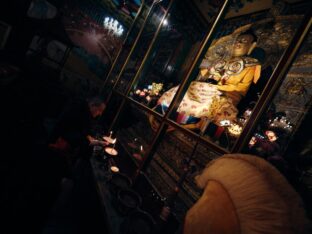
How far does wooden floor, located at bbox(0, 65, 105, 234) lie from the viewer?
3592mm

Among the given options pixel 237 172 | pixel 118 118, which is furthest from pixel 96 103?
pixel 237 172

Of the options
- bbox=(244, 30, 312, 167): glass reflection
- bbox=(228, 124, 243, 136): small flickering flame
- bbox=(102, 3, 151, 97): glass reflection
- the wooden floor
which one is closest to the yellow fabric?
bbox=(244, 30, 312, 167): glass reflection

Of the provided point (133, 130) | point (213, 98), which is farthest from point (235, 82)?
point (133, 130)

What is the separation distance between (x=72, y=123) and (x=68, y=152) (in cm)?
76

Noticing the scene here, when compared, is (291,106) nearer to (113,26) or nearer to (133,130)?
(133,130)

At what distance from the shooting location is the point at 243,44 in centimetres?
576

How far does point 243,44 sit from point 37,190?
21.8ft

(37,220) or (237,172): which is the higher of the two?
(237,172)

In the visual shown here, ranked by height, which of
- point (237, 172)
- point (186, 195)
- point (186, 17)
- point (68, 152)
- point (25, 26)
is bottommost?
point (68, 152)

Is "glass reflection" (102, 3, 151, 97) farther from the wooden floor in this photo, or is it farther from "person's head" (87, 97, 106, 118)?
the wooden floor

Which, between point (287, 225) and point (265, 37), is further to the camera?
point (265, 37)

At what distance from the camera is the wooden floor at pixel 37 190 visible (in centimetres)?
359

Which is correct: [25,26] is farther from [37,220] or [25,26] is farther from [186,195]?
[186,195]

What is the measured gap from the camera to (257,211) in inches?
46.9
